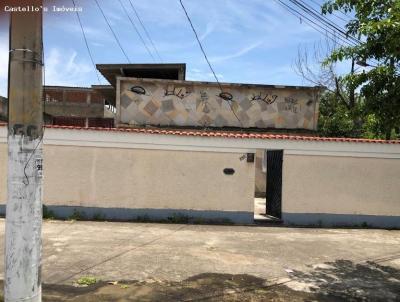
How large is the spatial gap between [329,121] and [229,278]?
16.9m

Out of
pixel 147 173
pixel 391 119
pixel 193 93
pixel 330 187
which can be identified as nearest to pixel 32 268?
pixel 391 119

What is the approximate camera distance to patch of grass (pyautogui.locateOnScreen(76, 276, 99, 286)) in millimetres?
6836

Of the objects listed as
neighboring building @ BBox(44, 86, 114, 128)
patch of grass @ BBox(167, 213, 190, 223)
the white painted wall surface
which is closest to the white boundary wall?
the white painted wall surface

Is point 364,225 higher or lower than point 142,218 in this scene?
lower

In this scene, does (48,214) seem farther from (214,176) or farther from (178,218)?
(214,176)

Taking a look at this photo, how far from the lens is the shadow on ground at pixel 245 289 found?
6422mm

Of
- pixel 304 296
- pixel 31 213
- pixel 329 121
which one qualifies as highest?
pixel 329 121

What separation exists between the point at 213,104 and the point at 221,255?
8073 millimetres

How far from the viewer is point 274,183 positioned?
14.2 metres

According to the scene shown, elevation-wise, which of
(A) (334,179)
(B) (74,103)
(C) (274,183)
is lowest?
(C) (274,183)

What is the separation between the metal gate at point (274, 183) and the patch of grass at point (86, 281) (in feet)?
24.7

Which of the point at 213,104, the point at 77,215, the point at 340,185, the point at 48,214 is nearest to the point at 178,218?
the point at 77,215

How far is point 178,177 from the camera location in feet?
42.8

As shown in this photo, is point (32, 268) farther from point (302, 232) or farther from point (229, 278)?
point (302, 232)
